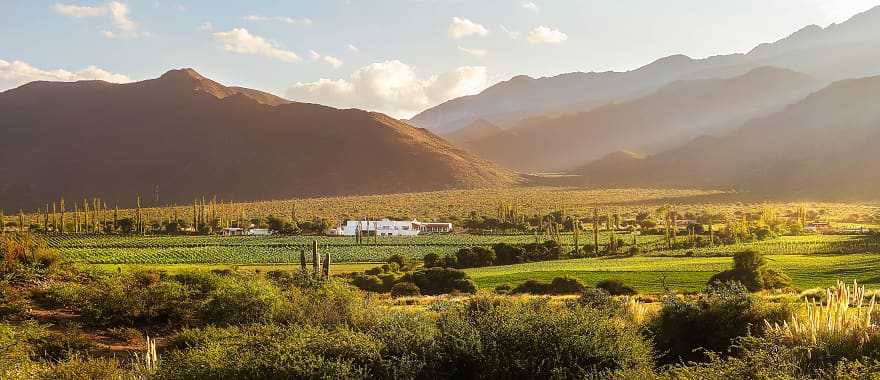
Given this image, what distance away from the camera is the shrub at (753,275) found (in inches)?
1207

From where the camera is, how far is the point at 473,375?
455 inches

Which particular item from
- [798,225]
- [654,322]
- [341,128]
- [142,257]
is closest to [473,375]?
[654,322]

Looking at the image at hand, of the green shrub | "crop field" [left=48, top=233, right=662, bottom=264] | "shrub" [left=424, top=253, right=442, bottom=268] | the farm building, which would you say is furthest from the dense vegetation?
the farm building

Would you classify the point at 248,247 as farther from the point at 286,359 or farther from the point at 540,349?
the point at 540,349

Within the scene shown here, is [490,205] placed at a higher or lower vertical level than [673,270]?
higher

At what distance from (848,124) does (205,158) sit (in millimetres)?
145425

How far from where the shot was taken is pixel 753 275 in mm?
31375

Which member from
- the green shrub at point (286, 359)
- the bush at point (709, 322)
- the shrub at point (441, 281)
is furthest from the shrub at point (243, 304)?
the shrub at point (441, 281)

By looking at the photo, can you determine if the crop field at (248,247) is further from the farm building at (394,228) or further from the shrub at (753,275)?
the shrub at (753,275)

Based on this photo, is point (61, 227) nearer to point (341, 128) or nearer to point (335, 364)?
point (335, 364)

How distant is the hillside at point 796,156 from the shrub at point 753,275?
101m

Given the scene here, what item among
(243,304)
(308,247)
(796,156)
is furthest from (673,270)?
(796,156)

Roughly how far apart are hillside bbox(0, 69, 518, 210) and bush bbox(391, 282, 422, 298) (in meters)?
109

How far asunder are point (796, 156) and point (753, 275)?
136 metres
